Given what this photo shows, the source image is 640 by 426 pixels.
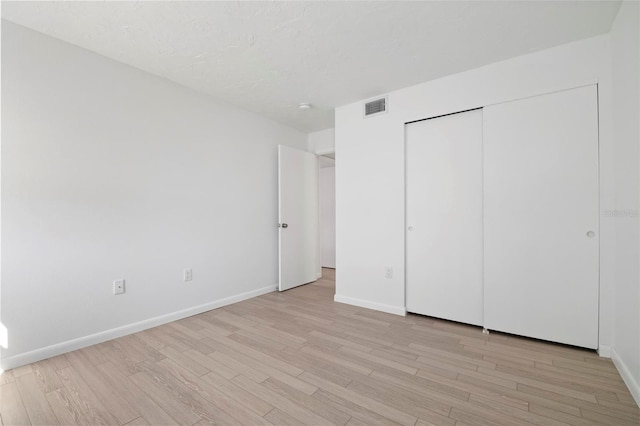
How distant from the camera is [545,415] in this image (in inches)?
55.7

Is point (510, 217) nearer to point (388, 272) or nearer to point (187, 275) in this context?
point (388, 272)

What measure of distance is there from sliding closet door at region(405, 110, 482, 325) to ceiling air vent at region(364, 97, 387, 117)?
416 millimetres

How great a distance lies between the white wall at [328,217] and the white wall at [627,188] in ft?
13.6

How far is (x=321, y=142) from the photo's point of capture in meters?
4.34

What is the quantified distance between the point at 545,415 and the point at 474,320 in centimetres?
114

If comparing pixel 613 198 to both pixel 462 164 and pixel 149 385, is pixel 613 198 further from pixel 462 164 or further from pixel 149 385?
pixel 149 385

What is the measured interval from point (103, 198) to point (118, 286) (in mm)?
776

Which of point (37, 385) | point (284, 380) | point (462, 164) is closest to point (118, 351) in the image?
point (37, 385)

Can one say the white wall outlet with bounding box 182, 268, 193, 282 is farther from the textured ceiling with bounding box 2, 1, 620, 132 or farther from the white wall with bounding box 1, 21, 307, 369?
the textured ceiling with bounding box 2, 1, 620, 132

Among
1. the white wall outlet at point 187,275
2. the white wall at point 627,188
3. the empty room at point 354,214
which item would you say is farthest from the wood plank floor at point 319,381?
the white wall outlet at point 187,275

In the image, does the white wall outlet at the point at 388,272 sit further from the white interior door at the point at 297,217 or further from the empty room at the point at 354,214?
the white interior door at the point at 297,217

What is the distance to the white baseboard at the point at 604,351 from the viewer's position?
1.97 m

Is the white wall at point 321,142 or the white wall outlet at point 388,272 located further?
the white wall at point 321,142

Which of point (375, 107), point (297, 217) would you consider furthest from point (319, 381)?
point (375, 107)
